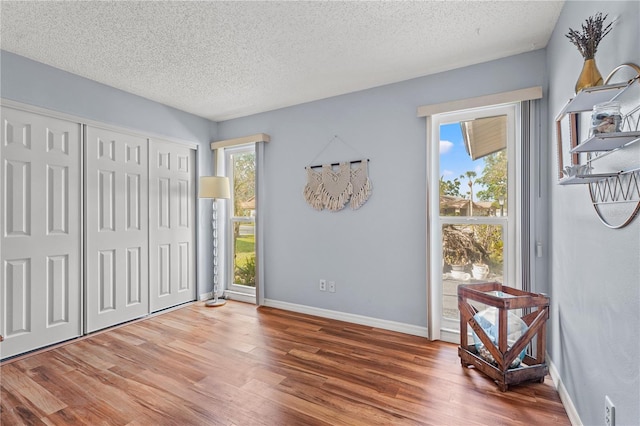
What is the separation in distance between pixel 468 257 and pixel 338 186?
4.81ft

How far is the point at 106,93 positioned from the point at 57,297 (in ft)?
6.69

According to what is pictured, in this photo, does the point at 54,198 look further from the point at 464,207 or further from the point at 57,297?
the point at 464,207

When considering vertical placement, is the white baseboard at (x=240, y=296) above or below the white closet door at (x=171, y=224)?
below

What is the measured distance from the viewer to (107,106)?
312cm

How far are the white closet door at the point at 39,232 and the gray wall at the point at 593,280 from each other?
3.88 metres

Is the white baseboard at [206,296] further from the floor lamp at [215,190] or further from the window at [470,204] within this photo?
the window at [470,204]

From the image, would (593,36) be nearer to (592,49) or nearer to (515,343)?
(592,49)

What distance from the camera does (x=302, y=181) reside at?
361 cm

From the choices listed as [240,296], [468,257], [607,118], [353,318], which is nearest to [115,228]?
[240,296]

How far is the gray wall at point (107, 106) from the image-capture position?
8.28ft

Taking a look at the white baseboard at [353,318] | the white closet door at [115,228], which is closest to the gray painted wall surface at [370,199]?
the white baseboard at [353,318]

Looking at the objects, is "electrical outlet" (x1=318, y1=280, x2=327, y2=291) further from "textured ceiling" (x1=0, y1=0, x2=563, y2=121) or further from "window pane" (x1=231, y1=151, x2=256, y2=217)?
"textured ceiling" (x1=0, y1=0, x2=563, y2=121)

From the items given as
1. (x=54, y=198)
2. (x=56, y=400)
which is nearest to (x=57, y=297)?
(x=54, y=198)

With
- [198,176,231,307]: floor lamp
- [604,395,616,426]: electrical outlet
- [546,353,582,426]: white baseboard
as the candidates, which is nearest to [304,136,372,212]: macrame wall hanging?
[198,176,231,307]: floor lamp
